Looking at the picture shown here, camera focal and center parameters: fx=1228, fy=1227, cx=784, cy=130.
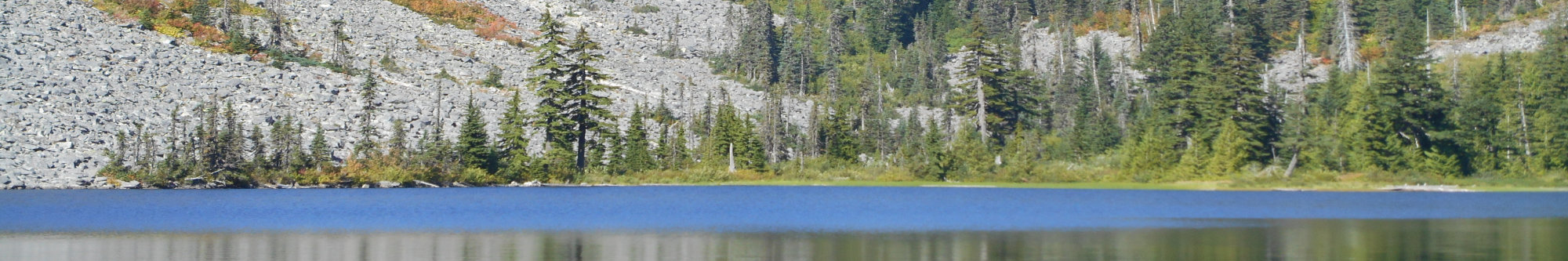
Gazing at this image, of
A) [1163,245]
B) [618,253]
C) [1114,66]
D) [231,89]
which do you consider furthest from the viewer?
[1114,66]

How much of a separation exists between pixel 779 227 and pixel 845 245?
293 inches

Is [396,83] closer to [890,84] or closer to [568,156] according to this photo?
[568,156]

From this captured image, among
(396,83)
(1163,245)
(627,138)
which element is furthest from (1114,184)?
(396,83)

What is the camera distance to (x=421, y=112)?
98500 millimetres

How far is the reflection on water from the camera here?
91.0 ft

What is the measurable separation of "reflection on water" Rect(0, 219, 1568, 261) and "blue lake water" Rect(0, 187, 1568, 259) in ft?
0.27

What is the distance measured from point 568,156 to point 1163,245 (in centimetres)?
5859

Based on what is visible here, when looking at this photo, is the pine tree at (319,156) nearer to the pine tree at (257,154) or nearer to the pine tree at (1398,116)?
the pine tree at (257,154)

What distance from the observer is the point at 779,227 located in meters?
38.0

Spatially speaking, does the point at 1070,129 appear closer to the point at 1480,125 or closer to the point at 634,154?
the point at 1480,125

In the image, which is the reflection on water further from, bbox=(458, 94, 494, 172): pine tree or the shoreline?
bbox=(458, 94, 494, 172): pine tree

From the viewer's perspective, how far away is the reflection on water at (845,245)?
91.0ft

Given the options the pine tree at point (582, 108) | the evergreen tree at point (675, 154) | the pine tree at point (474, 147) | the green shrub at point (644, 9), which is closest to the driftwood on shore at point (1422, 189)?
the evergreen tree at point (675, 154)

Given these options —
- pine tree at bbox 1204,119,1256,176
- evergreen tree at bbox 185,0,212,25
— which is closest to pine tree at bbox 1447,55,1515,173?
pine tree at bbox 1204,119,1256,176
